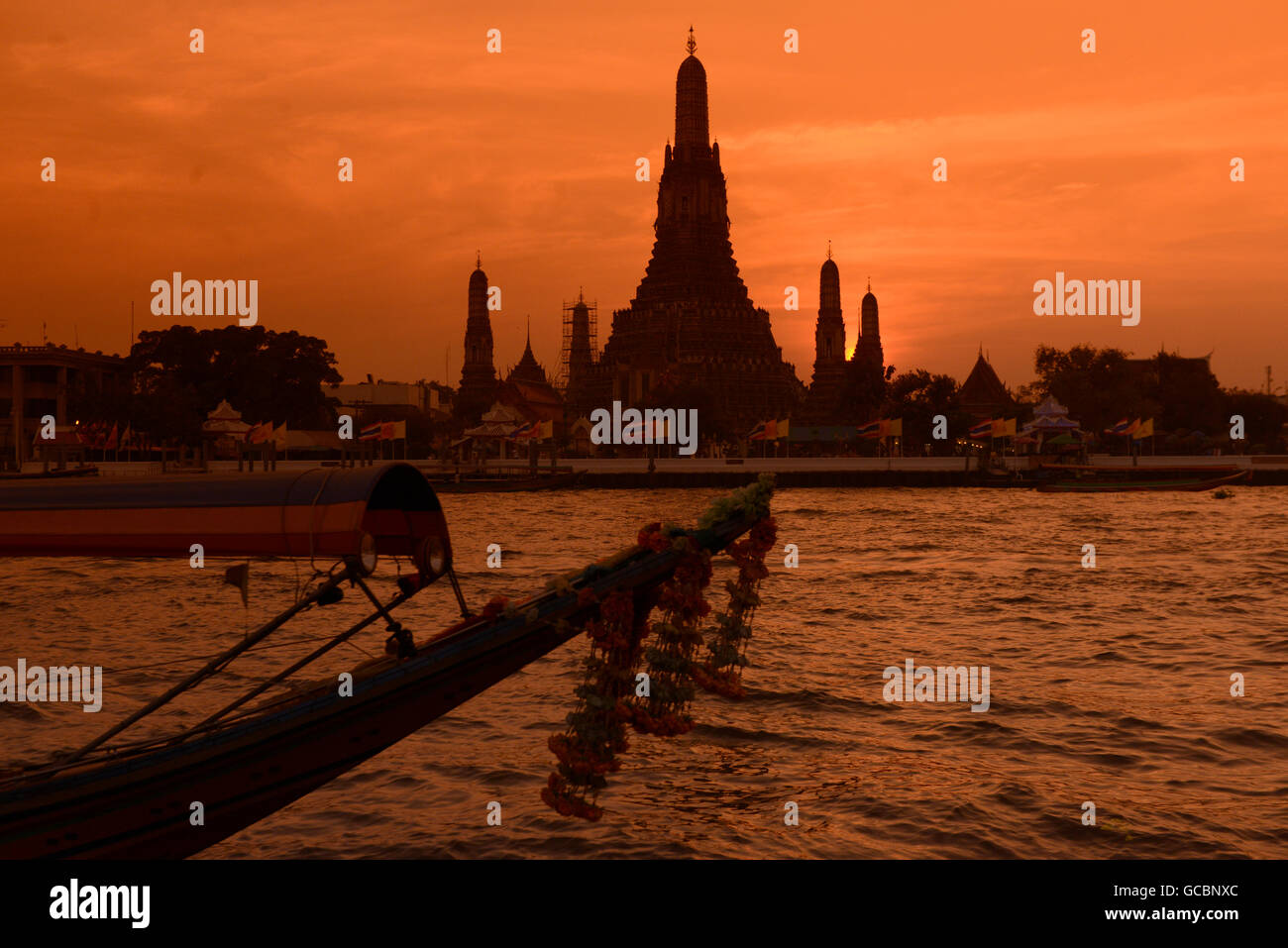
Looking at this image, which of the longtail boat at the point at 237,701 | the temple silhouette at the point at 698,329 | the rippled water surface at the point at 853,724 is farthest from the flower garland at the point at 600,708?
the temple silhouette at the point at 698,329

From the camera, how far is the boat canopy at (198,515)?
7.12 metres

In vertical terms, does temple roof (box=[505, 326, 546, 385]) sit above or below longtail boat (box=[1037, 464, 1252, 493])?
above

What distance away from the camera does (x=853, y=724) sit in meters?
12.4

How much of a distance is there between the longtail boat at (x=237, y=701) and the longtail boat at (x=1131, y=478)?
55.8 meters

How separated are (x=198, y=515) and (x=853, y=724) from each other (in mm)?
7593

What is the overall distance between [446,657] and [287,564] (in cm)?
2677

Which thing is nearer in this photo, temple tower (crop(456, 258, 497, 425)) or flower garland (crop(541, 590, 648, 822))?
flower garland (crop(541, 590, 648, 822))

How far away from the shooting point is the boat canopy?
7121mm
